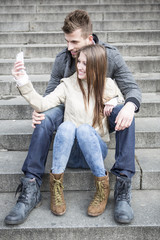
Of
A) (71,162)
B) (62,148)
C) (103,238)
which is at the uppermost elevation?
(62,148)

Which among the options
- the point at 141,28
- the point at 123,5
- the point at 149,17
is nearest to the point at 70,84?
the point at 141,28

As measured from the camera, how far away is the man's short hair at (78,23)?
225cm

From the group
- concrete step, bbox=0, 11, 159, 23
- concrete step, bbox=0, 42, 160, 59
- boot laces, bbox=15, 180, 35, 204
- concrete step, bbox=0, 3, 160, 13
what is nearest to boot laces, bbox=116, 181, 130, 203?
boot laces, bbox=15, 180, 35, 204

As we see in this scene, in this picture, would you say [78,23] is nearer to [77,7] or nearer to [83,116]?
[83,116]

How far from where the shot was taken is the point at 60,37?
450 centimetres

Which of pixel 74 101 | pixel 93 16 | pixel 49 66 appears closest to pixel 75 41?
pixel 74 101

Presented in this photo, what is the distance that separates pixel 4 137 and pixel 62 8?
3.87 meters

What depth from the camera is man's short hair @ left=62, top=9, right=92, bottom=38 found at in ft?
7.38

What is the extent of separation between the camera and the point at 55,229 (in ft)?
5.89

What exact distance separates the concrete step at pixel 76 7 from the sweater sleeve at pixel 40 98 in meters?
3.90

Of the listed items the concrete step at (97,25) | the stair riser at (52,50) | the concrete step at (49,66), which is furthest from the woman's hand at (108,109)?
the concrete step at (97,25)

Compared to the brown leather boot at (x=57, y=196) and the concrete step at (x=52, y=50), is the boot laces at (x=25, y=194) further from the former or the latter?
the concrete step at (x=52, y=50)

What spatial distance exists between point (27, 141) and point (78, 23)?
1135 millimetres

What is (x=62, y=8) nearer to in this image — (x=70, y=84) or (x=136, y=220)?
(x=70, y=84)
